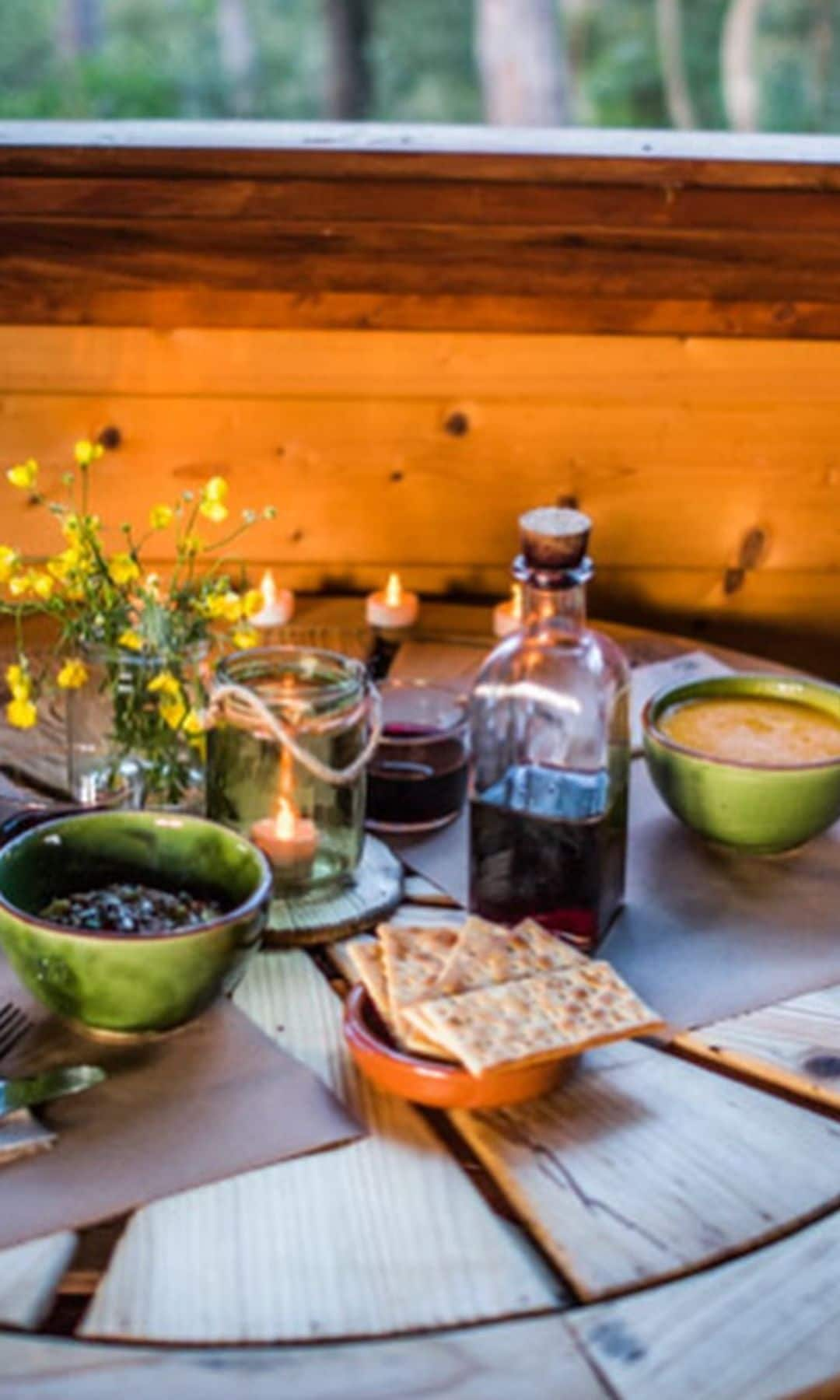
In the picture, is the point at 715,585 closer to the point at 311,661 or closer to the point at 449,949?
the point at 311,661

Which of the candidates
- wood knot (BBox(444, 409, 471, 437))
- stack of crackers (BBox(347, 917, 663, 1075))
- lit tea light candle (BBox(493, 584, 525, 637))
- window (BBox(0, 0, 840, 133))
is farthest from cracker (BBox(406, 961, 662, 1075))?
window (BBox(0, 0, 840, 133))

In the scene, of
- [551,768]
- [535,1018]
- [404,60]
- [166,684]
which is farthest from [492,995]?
[404,60]

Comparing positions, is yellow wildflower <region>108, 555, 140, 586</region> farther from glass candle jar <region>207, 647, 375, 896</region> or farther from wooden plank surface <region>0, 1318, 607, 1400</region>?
wooden plank surface <region>0, 1318, 607, 1400</region>

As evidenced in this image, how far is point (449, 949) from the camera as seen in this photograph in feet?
3.63

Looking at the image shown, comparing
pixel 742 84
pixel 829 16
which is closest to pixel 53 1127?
pixel 742 84

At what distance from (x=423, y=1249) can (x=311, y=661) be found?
51cm

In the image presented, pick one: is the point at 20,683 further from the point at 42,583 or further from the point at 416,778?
the point at 416,778

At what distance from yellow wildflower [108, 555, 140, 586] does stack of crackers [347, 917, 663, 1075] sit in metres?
0.33

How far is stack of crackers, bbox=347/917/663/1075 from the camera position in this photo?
39.9 inches

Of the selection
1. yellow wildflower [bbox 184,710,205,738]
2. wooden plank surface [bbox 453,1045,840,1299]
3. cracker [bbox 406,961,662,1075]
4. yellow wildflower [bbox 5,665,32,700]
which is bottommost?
wooden plank surface [bbox 453,1045,840,1299]

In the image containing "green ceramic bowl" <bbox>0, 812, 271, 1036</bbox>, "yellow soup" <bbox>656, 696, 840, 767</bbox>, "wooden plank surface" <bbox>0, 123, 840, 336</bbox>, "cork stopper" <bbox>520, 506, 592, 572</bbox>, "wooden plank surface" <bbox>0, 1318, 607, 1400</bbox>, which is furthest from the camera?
"wooden plank surface" <bbox>0, 123, 840, 336</bbox>

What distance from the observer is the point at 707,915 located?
4.21 feet

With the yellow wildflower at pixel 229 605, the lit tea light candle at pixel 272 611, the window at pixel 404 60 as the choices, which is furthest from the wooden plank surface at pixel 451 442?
the window at pixel 404 60

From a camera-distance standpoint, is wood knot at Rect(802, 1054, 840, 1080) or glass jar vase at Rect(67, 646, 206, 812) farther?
glass jar vase at Rect(67, 646, 206, 812)
